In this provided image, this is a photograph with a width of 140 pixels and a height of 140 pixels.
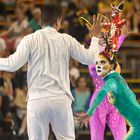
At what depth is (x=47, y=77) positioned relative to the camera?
6.46 meters

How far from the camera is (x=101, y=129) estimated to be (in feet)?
25.1

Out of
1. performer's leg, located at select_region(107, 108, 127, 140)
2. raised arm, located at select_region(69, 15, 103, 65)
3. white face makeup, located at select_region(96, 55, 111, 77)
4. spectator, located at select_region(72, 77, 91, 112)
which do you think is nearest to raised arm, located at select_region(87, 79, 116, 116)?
white face makeup, located at select_region(96, 55, 111, 77)

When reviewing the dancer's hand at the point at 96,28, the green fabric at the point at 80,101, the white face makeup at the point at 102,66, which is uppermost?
the dancer's hand at the point at 96,28

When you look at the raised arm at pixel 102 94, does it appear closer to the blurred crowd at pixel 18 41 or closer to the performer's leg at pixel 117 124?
the performer's leg at pixel 117 124

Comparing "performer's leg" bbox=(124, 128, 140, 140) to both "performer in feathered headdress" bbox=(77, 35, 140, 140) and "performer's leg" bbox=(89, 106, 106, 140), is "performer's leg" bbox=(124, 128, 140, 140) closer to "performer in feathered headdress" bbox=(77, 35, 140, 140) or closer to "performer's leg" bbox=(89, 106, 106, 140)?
"performer in feathered headdress" bbox=(77, 35, 140, 140)

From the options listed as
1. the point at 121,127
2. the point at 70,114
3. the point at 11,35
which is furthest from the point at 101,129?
the point at 11,35

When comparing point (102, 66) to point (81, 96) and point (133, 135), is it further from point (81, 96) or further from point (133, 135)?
point (81, 96)

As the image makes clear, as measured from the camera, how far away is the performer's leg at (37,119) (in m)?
6.45

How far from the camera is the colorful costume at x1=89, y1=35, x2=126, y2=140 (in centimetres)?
761

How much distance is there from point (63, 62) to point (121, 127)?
1431 millimetres

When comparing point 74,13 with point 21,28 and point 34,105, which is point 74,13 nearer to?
point 21,28

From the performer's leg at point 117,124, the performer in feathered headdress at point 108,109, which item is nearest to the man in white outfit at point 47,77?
the performer in feathered headdress at point 108,109

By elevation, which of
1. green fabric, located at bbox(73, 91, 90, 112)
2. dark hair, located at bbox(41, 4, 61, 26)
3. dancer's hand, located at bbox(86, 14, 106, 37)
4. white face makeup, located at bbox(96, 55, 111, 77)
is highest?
dark hair, located at bbox(41, 4, 61, 26)

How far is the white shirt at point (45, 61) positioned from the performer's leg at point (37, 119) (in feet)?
0.27
